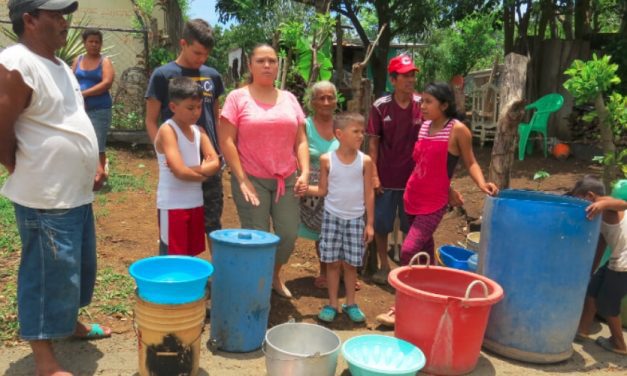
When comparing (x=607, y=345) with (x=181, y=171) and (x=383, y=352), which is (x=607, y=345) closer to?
(x=383, y=352)

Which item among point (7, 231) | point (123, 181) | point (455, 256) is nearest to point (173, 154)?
point (455, 256)

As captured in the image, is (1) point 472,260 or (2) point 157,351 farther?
(1) point 472,260

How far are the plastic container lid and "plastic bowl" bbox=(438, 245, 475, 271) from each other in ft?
5.86

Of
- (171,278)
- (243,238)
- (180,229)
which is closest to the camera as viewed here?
(171,278)

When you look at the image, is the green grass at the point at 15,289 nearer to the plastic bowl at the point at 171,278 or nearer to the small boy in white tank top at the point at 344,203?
the plastic bowl at the point at 171,278

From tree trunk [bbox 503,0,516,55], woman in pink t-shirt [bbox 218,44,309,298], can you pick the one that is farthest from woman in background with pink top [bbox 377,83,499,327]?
tree trunk [bbox 503,0,516,55]

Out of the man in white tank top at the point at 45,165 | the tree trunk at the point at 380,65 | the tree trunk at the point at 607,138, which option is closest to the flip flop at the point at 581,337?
the tree trunk at the point at 607,138

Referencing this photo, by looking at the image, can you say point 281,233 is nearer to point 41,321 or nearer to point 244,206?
point 244,206

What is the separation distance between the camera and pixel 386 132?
4.43 m

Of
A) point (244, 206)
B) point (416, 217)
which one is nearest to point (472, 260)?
point (416, 217)

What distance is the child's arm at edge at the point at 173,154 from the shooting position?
3201mm

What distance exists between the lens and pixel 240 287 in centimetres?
315

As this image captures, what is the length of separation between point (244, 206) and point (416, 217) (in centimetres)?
123

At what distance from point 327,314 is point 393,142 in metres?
1.46
